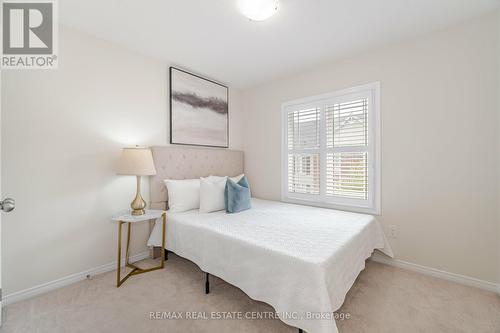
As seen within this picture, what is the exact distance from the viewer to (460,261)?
1.98 m

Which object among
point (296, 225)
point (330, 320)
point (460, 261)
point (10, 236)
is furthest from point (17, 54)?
point (460, 261)

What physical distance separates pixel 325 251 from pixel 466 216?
Answer: 5.28 feet

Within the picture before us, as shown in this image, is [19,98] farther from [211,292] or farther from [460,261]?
[460,261]

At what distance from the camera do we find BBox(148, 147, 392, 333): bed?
125 cm

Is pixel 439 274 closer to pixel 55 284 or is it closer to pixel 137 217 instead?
pixel 137 217

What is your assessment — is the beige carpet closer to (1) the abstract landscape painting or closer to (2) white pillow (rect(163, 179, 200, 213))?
(2) white pillow (rect(163, 179, 200, 213))

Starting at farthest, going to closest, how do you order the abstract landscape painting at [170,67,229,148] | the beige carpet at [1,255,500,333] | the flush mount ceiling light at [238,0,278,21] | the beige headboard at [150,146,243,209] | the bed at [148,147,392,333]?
1. the abstract landscape painting at [170,67,229,148]
2. the beige headboard at [150,146,243,209]
3. the flush mount ceiling light at [238,0,278,21]
4. the beige carpet at [1,255,500,333]
5. the bed at [148,147,392,333]

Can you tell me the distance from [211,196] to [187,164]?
689 millimetres

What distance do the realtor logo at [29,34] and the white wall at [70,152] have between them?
7cm

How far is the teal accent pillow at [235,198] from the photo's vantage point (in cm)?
241

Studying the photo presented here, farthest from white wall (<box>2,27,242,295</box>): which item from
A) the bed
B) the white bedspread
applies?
the white bedspread

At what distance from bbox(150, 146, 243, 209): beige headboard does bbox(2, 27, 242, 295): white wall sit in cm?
19

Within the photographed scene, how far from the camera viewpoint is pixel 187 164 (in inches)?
113

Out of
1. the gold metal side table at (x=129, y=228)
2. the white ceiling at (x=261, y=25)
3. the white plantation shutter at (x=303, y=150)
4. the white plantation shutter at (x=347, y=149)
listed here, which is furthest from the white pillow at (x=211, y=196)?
the white ceiling at (x=261, y=25)
